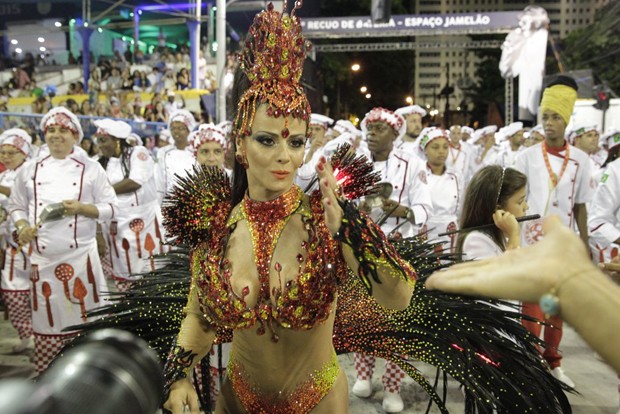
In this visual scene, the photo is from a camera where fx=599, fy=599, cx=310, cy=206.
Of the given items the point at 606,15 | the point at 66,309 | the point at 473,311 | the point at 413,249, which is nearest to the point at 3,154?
the point at 66,309

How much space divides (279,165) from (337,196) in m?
0.38

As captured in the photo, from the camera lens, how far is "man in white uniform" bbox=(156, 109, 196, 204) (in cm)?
689

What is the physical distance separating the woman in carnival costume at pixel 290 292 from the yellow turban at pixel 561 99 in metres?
3.39

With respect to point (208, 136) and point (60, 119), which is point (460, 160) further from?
point (60, 119)

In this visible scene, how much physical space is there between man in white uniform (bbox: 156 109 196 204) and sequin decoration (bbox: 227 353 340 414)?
16.2 ft

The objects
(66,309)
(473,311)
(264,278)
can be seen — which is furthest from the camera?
(66,309)

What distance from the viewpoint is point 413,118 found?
9.62 metres

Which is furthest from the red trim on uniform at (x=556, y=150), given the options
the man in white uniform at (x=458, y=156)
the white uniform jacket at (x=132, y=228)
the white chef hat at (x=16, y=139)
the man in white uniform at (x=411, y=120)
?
the white chef hat at (x=16, y=139)

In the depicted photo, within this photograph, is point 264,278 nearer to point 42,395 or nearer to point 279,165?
point 279,165

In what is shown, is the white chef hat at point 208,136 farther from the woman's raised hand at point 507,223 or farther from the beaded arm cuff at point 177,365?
the beaded arm cuff at point 177,365

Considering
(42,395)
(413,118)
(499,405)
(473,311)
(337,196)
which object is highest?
(413,118)

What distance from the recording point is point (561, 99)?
→ 16.7 feet

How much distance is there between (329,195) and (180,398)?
0.83 meters

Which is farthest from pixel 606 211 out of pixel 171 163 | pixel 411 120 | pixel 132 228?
pixel 411 120
